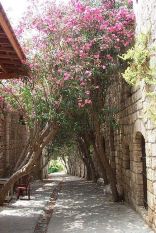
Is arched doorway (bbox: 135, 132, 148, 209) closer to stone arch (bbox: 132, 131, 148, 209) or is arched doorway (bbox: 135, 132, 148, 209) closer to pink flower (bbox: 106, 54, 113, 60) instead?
stone arch (bbox: 132, 131, 148, 209)

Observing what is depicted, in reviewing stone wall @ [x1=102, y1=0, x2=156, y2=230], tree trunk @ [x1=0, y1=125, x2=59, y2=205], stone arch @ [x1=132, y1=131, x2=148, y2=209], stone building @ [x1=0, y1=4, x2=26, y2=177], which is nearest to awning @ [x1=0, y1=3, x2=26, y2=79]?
stone building @ [x1=0, y1=4, x2=26, y2=177]

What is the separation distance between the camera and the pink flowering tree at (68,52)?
450 inches

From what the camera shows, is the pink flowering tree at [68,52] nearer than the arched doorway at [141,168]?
No

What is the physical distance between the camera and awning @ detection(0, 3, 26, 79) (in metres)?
6.62

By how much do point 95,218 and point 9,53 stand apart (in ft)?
15.8

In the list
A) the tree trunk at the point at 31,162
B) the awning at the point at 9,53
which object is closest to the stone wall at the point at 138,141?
the tree trunk at the point at 31,162

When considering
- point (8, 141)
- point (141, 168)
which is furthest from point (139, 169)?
point (8, 141)

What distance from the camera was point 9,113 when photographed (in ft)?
59.5

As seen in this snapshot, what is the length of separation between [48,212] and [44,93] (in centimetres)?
353

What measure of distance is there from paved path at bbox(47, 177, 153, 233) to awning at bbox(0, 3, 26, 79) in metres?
3.95

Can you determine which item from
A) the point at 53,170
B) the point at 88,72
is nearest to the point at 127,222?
the point at 88,72

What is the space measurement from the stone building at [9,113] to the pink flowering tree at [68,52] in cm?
87

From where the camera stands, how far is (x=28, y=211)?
39.3ft

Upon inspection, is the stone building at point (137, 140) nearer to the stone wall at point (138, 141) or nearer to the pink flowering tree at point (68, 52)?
the stone wall at point (138, 141)
